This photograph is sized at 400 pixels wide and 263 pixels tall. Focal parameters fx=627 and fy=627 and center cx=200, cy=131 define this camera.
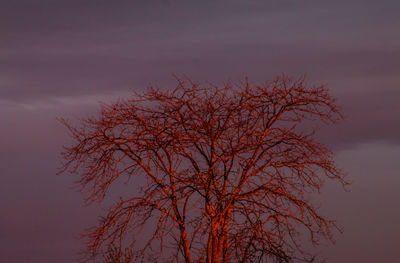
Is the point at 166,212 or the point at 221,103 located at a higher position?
the point at 221,103

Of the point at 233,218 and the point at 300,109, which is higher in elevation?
the point at 300,109

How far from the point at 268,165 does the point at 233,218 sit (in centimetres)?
161

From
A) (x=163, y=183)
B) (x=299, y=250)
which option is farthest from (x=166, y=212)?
(x=299, y=250)

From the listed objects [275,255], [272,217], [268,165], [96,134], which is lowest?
[275,255]

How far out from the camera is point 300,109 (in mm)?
16125

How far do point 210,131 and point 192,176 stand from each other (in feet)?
4.02

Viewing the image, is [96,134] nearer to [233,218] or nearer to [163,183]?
[163,183]

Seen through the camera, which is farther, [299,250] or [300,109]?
[300,109]

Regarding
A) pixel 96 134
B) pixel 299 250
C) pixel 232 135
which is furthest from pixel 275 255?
pixel 96 134

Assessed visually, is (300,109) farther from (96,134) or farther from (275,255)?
(96,134)

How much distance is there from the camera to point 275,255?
1480cm

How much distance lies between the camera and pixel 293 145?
1585 cm

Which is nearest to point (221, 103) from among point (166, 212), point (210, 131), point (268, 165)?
point (210, 131)

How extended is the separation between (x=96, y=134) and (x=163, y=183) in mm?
2160
